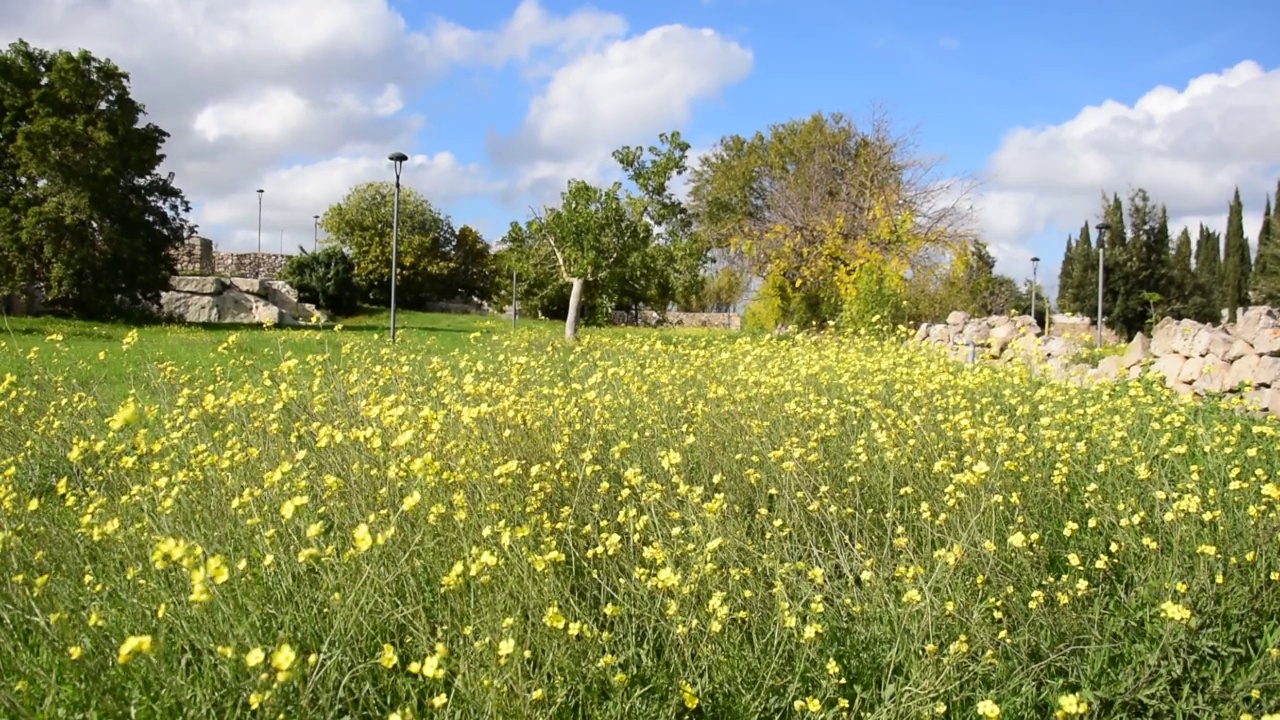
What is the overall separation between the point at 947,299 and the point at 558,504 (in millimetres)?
18551

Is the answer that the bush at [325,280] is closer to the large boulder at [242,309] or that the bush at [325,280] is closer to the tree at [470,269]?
the large boulder at [242,309]

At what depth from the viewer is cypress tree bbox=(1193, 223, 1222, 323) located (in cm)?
2892

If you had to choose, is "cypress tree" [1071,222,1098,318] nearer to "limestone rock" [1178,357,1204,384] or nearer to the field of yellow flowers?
"limestone rock" [1178,357,1204,384]

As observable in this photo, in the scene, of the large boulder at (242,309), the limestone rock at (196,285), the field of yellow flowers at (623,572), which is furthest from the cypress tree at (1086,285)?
the field of yellow flowers at (623,572)

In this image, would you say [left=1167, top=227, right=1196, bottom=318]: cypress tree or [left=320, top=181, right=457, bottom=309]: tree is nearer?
[left=1167, top=227, right=1196, bottom=318]: cypress tree

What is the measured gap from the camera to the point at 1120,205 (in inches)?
1046

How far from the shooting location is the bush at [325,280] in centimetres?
2497

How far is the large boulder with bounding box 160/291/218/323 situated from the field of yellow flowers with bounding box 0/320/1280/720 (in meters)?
18.1

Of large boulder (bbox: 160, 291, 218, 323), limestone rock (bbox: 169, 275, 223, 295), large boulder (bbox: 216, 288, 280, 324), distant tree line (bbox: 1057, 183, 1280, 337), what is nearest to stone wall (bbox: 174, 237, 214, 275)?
limestone rock (bbox: 169, 275, 223, 295)

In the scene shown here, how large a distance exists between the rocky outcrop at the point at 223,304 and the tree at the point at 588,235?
21.1ft

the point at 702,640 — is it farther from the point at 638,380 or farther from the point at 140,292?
the point at 140,292

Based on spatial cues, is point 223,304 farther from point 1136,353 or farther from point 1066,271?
point 1066,271

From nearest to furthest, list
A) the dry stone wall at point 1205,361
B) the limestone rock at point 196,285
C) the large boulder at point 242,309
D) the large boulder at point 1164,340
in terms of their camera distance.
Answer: the dry stone wall at point 1205,361 < the large boulder at point 1164,340 < the large boulder at point 242,309 < the limestone rock at point 196,285

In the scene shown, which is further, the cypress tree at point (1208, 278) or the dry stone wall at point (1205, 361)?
the cypress tree at point (1208, 278)
